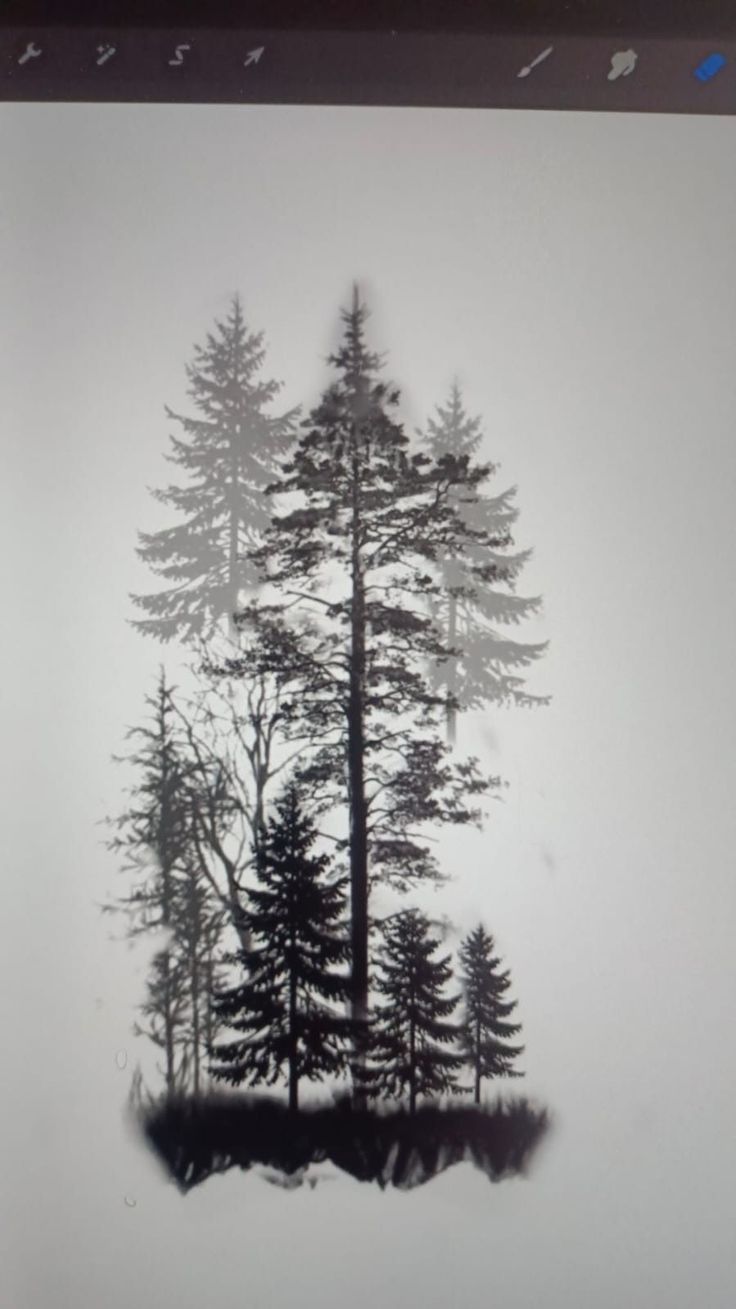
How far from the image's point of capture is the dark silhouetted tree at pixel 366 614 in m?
0.92

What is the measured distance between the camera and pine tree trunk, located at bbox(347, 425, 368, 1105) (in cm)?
92

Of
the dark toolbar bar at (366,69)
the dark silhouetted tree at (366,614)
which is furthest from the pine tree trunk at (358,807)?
the dark toolbar bar at (366,69)

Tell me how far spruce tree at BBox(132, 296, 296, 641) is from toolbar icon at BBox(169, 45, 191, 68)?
0.22 m

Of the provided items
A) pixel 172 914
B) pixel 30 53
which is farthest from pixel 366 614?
pixel 30 53

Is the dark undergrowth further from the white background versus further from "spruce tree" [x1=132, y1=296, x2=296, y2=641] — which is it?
"spruce tree" [x1=132, y1=296, x2=296, y2=641]

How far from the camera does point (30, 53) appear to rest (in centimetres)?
91

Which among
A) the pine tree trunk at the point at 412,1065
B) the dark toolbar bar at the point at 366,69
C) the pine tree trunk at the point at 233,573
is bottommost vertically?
the pine tree trunk at the point at 412,1065

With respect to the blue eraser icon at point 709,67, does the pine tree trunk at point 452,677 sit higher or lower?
lower

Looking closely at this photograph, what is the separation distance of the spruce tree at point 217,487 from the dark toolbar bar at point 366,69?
0.69ft

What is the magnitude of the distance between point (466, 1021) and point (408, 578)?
416 mm

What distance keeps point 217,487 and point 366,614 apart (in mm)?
183

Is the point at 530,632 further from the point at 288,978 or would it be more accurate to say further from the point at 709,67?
the point at 709,67

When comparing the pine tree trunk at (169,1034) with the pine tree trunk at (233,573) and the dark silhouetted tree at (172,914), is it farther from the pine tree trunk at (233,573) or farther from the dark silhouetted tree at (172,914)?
the pine tree trunk at (233,573)

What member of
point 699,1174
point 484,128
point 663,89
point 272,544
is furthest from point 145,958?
point 663,89
